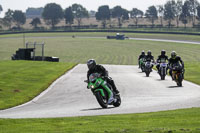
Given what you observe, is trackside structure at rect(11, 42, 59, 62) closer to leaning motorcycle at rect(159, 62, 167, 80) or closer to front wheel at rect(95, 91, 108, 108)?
leaning motorcycle at rect(159, 62, 167, 80)

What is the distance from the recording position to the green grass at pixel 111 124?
9.18 metres

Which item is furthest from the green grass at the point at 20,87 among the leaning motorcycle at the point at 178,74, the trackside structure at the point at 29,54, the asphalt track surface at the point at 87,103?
the trackside structure at the point at 29,54

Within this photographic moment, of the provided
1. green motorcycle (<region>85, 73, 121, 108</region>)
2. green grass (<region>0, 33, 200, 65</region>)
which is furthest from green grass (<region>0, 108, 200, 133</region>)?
green grass (<region>0, 33, 200, 65</region>)

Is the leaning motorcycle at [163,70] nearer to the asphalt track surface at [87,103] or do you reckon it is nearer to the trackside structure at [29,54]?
the asphalt track surface at [87,103]

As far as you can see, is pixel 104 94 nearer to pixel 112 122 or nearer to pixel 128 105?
pixel 128 105

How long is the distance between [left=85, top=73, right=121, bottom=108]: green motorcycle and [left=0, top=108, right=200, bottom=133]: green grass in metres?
2.31

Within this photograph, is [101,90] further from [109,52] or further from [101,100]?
[109,52]

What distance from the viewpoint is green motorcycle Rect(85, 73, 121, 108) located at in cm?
1423

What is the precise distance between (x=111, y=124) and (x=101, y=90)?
4113mm

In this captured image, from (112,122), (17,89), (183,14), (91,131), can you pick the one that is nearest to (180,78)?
(17,89)

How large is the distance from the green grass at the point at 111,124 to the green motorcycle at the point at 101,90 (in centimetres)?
231

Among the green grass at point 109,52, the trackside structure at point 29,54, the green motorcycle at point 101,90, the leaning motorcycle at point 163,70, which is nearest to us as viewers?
the green motorcycle at point 101,90

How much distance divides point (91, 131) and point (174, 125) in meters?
1.75

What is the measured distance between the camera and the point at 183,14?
561ft
